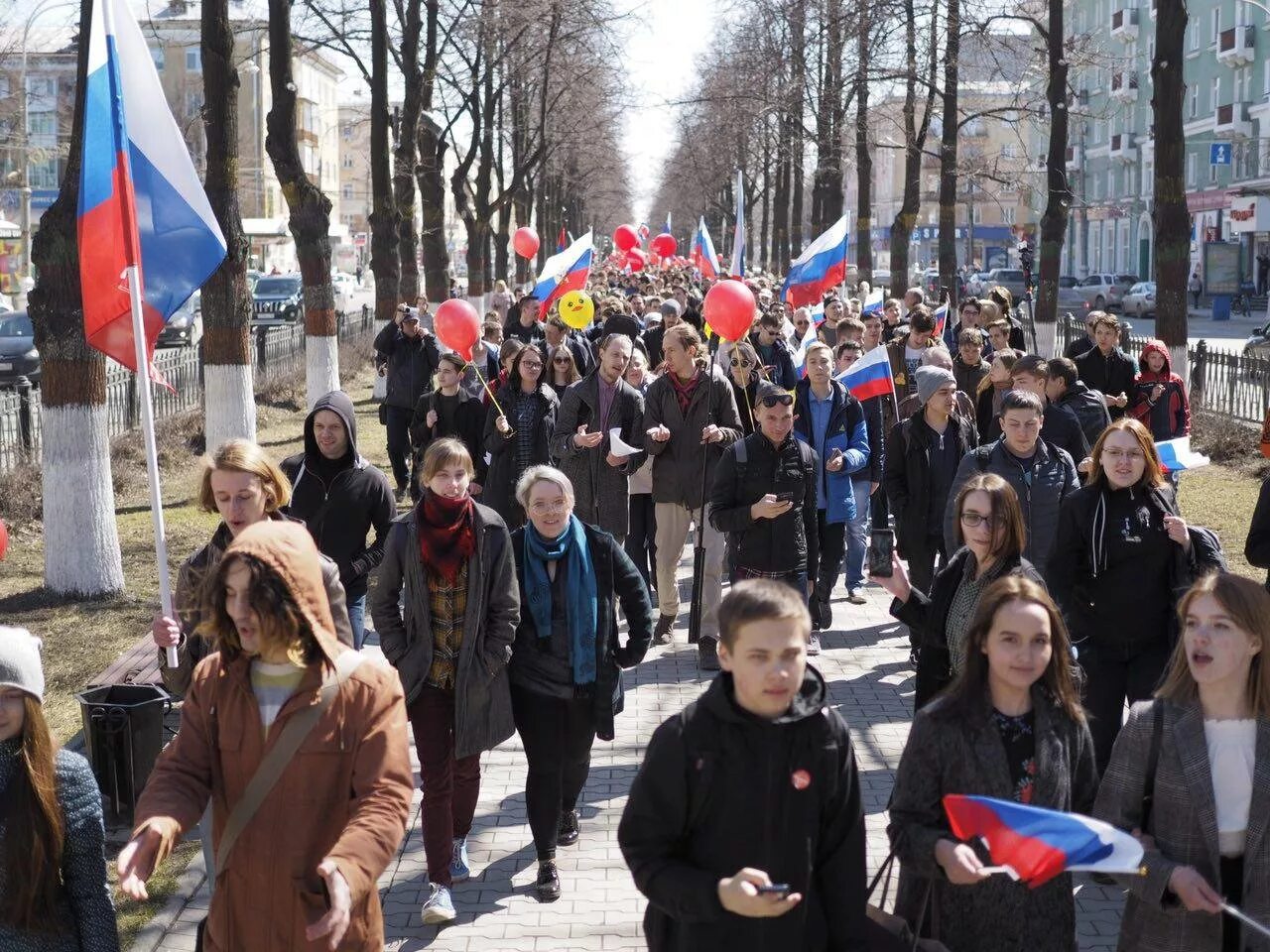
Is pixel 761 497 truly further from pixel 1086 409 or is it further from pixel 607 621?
pixel 607 621

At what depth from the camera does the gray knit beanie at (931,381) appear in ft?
28.0

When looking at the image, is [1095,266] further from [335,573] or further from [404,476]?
[335,573]

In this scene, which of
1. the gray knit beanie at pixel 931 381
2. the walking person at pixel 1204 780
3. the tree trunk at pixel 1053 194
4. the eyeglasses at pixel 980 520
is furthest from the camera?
the tree trunk at pixel 1053 194

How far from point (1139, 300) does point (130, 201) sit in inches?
1959

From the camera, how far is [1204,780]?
3.82m

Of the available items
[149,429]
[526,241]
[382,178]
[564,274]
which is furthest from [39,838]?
[526,241]

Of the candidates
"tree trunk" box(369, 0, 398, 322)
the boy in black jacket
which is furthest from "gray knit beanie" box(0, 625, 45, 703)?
"tree trunk" box(369, 0, 398, 322)

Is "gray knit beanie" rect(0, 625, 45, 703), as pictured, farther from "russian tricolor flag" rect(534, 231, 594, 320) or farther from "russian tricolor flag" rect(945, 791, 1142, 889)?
"russian tricolor flag" rect(534, 231, 594, 320)

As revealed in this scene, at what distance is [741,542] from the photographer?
8.29 m

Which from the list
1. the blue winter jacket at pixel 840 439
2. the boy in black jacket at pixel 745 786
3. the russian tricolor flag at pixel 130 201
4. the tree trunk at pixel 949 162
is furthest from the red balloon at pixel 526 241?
the boy in black jacket at pixel 745 786

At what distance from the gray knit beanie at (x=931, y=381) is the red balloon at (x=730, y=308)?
9.17 feet

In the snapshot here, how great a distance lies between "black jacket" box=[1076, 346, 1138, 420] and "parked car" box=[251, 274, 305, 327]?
34813mm

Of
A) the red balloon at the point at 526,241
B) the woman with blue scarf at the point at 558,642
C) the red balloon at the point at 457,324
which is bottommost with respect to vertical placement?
the woman with blue scarf at the point at 558,642

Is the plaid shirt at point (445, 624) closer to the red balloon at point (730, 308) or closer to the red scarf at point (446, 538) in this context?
the red scarf at point (446, 538)
